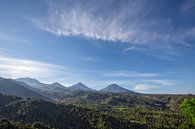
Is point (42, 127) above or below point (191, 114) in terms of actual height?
below

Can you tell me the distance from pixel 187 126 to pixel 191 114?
9666 millimetres

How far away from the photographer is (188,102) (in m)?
95.0

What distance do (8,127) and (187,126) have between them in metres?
61.1

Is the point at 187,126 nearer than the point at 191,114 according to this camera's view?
No

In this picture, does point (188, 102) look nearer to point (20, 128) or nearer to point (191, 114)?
point (191, 114)

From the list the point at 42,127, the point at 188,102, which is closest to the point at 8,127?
the point at 42,127

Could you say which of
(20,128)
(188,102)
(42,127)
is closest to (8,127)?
(20,128)

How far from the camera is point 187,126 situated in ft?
333

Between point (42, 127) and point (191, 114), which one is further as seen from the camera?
point (42, 127)

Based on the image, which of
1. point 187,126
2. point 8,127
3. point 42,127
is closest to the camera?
point 8,127

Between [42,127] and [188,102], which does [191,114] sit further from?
[42,127]

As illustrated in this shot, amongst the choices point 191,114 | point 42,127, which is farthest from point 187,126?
point 42,127

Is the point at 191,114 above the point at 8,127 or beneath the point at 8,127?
above

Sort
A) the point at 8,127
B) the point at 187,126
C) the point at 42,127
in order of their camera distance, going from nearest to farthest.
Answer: the point at 8,127
the point at 187,126
the point at 42,127
